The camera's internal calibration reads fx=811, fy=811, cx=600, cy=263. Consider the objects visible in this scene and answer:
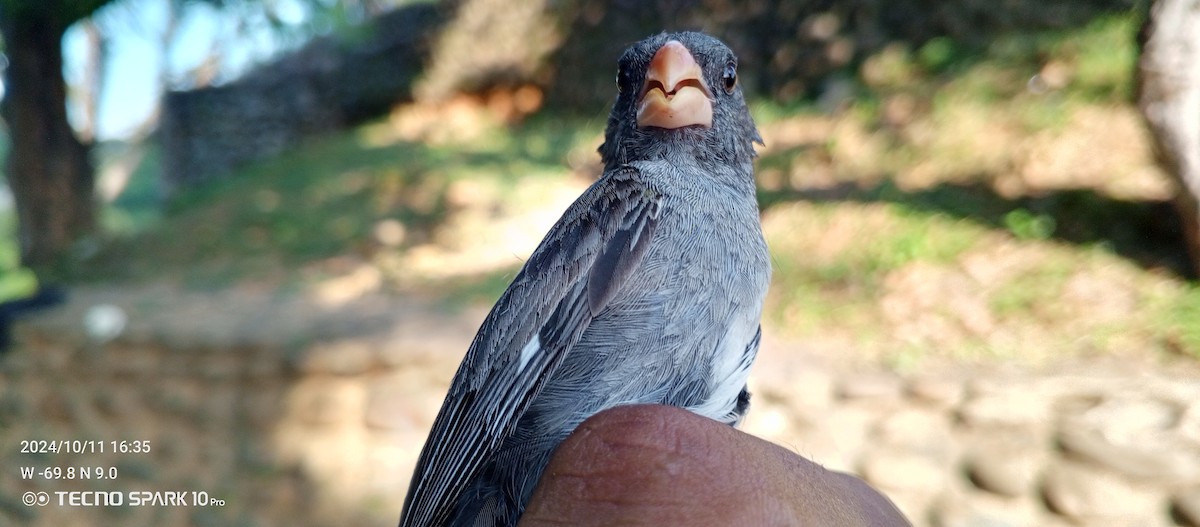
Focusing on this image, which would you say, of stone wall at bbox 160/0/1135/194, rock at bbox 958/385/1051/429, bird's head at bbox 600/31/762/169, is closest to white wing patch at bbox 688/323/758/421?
bird's head at bbox 600/31/762/169

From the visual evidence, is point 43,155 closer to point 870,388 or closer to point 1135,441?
point 870,388

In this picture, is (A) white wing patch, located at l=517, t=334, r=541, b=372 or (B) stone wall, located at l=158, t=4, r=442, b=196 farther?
(B) stone wall, located at l=158, t=4, r=442, b=196

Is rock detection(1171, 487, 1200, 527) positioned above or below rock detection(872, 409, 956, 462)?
below

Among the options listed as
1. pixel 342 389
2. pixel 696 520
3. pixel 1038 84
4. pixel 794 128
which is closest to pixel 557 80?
pixel 794 128

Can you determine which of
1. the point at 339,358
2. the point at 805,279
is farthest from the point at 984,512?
the point at 339,358

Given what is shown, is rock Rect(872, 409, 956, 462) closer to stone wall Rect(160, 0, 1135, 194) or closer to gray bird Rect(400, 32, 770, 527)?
gray bird Rect(400, 32, 770, 527)

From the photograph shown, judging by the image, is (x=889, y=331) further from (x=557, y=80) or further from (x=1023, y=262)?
(x=557, y=80)
